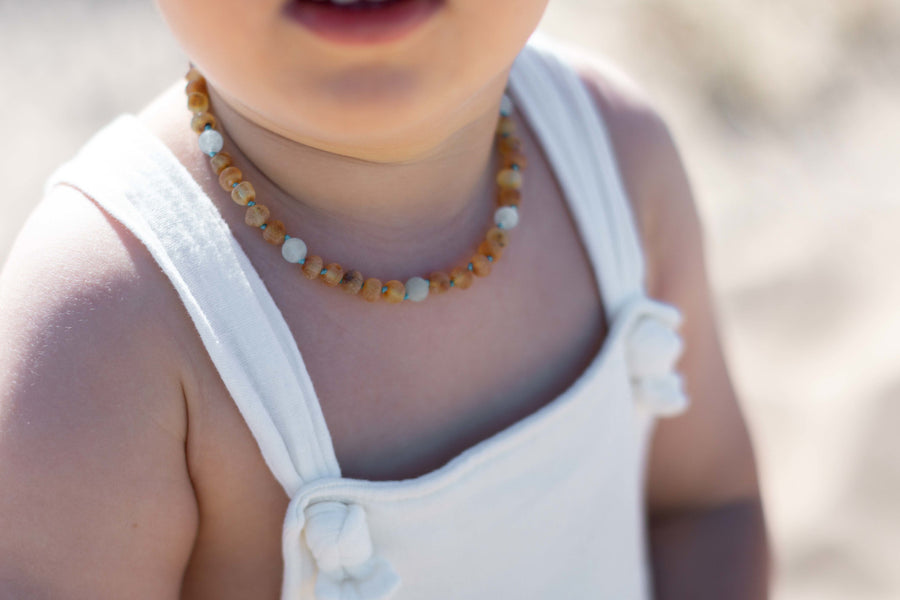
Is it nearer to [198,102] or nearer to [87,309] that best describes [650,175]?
[198,102]

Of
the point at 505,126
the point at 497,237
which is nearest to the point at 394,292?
the point at 497,237

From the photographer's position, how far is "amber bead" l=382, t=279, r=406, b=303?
2.62 feet

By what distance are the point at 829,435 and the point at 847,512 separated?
151 millimetres

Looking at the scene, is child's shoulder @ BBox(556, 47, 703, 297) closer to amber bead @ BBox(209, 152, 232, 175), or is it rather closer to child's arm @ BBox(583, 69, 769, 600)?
child's arm @ BBox(583, 69, 769, 600)

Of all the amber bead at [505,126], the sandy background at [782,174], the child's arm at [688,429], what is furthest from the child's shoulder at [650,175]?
the sandy background at [782,174]

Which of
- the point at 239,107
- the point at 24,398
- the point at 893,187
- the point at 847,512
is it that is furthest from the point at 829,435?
the point at 24,398

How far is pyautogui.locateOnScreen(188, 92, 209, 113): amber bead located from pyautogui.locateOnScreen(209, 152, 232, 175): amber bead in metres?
0.05

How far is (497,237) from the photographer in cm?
87

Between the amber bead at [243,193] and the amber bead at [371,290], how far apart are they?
0.36ft

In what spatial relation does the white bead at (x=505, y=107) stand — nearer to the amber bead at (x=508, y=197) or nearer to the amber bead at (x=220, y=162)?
the amber bead at (x=508, y=197)

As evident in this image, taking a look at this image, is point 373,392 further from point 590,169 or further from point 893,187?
point 893,187

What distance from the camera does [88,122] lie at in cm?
259

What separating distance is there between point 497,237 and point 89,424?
37 centimetres

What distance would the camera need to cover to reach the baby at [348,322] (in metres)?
0.66
